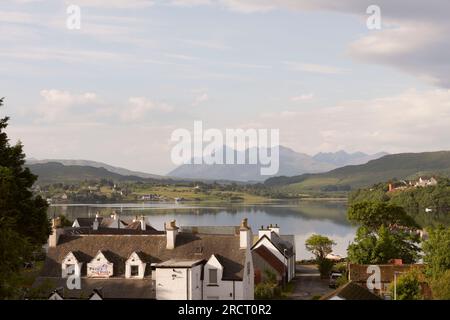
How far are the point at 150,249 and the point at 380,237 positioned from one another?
30.1 meters

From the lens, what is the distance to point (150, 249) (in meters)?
44.3

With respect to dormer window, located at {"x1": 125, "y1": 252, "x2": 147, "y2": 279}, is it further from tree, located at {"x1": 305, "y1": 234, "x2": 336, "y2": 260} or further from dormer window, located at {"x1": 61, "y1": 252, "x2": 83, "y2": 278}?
tree, located at {"x1": 305, "y1": 234, "x2": 336, "y2": 260}

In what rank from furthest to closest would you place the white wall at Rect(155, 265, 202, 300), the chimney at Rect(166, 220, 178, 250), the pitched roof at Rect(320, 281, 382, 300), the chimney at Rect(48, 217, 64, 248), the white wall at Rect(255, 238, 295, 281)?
the white wall at Rect(255, 238, 295, 281), the chimney at Rect(48, 217, 64, 248), the chimney at Rect(166, 220, 178, 250), the white wall at Rect(155, 265, 202, 300), the pitched roof at Rect(320, 281, 382, 300)

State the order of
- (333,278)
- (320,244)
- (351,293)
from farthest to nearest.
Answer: (320,244) → (333,278) → (351,293)

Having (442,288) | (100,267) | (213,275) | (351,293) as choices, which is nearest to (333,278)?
(442,288)

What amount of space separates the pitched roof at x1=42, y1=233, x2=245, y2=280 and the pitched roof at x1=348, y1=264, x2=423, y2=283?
1716cm

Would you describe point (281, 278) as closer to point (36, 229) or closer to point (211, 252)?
point (211, 252)

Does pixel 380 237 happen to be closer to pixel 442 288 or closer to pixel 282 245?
pixel 282 245

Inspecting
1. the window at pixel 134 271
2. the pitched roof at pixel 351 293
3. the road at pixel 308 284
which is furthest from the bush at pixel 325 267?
the pitched roof at pixel 351 293

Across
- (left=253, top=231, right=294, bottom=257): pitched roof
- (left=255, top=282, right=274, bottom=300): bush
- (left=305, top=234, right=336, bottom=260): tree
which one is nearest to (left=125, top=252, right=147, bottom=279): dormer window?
(left=255, top=282, right=274, bottom=300): bush

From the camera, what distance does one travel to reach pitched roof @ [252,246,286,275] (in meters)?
59.1

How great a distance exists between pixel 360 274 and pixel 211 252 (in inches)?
768

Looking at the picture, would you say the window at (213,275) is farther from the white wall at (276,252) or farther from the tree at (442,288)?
the white wall at (276,252)
